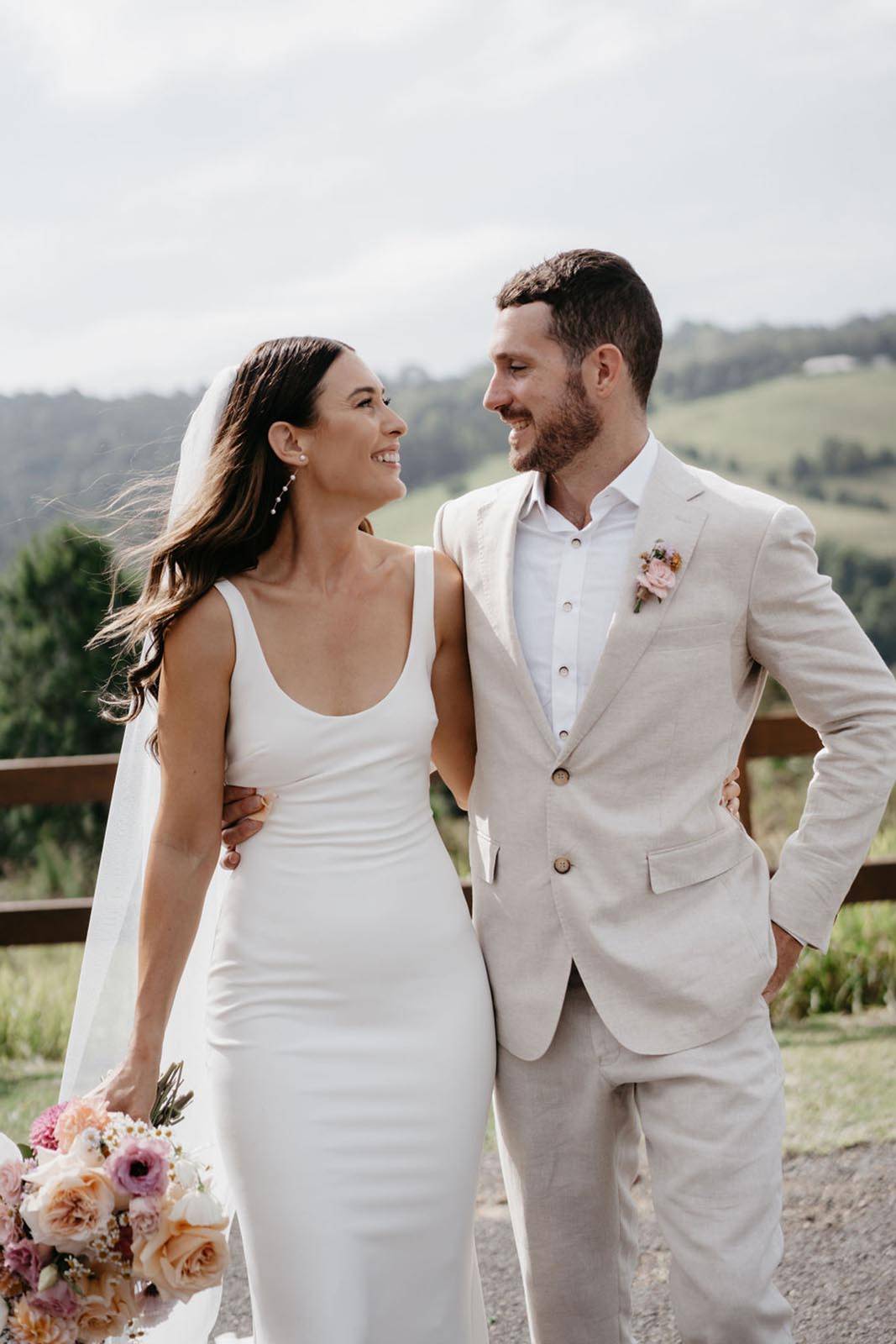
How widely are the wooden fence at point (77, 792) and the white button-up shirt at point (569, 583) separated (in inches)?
115

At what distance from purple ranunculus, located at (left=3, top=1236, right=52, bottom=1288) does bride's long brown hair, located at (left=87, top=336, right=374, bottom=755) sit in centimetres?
106

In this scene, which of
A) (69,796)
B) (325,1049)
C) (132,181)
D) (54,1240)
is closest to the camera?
(54,1240)

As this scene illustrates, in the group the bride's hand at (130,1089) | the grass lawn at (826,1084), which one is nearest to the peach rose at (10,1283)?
the bride's hand at (130,1089)

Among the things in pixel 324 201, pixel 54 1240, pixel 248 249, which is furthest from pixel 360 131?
pixel 54 1240

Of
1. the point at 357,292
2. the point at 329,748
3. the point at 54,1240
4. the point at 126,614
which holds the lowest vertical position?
the point at 54,1240

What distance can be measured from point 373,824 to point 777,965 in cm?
85

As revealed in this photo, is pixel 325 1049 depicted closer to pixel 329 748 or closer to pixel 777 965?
pixel 329 748

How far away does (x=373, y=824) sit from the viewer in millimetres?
2666

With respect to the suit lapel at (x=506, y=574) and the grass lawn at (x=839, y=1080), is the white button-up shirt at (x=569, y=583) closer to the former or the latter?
A: the suit lapel at (x=506, y=574)

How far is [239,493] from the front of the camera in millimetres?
2738

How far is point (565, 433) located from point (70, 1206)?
1.64 metres

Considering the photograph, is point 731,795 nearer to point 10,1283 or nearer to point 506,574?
point 506,574

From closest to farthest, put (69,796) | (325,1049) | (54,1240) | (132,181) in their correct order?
1. (54,1240)
2. (325,1049)
3. (69,796)
4. (132,181)

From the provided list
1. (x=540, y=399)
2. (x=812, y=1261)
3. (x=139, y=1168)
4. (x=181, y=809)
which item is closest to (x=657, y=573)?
(x=540, y=399)
